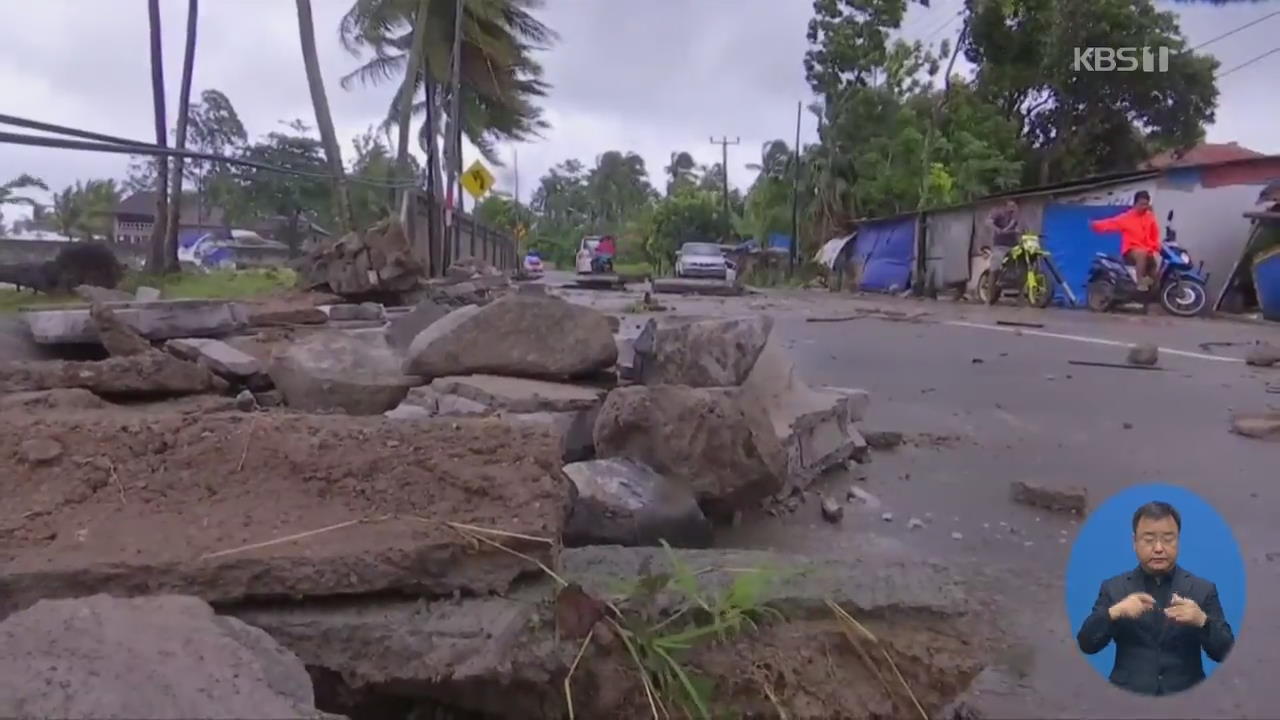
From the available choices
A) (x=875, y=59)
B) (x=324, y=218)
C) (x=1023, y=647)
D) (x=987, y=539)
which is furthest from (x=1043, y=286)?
(x=324, y=218)

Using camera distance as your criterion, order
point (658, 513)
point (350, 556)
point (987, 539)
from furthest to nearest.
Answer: point (987, 539), point (658, 513), point (350, 556)

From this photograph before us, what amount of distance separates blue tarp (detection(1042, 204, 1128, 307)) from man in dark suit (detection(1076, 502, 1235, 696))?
16.7 meters

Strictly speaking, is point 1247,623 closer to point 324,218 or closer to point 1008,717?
point 1008,717

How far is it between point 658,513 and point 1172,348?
761 centimetres

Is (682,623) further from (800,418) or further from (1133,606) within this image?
(800,418)

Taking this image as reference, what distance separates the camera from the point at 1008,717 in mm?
2041

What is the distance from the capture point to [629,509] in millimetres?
2951

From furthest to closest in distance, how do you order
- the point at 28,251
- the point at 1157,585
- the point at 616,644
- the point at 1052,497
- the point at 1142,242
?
the point at 1142,242 → the point at 28,251 → the point at 1052,497 → the point at 616,644 → the point at 1157,585

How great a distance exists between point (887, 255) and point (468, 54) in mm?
12515

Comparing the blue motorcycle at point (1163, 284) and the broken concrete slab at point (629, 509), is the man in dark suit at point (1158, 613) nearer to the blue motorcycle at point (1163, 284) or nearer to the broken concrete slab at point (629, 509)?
the broken concrete slab at point (629, 509)

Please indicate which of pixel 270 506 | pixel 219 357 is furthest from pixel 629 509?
pixel 219 357

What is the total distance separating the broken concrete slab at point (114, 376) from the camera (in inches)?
146

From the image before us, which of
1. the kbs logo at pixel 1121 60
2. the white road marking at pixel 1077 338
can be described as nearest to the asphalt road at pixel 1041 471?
the white road marking at pixel 1077 338

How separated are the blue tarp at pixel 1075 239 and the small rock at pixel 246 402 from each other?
598 inches
